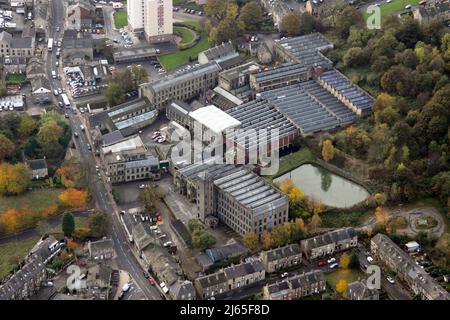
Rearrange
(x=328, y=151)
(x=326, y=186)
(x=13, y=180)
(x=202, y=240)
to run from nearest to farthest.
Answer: (x=202, y=240) → (x=13, y=180) → (x=326, y=186) → (x=328, y=151)

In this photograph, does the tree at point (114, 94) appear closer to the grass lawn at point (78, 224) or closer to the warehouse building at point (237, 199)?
the warehouse building at point (237, 199)

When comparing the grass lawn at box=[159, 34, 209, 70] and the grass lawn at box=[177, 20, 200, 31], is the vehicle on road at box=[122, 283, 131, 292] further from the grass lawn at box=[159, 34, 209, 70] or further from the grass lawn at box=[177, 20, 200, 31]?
the grass lawn at box=[177, 20, 200, 31]

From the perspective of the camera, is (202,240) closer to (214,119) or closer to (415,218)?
(415,218)

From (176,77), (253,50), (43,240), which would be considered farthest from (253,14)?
(43,240)

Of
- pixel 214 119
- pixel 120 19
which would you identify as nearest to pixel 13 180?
pixel 214 119

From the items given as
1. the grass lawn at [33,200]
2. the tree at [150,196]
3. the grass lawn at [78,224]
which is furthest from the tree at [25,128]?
the tree at [150,196]

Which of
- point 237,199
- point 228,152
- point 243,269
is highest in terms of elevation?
point 228,152

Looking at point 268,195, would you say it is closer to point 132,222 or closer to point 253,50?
point 132,222
